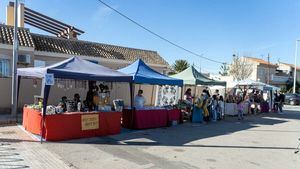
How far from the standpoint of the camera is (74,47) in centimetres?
2114

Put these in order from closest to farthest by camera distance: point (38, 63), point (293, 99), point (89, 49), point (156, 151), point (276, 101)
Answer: point (156, 151), point (38, 63), point (89, 49), point (276, 101), point (293, 99)

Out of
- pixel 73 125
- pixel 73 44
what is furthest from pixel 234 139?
pixel 73 44

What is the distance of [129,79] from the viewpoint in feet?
42.0

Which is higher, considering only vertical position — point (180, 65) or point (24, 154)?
point (180, 65)

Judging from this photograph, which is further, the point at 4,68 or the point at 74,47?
the point at 74,47

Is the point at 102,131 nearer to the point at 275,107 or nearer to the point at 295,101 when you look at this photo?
the point at 275,107

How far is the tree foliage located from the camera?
5616 centimetres

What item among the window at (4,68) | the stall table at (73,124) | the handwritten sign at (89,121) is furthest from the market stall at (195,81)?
the window at (4,68)

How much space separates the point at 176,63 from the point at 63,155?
151 feet

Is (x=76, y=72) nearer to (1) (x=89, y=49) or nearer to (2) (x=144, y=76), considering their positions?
(2) (x=144, y=76)

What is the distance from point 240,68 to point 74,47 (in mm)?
41498

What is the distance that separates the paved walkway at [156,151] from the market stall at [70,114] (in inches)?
16.3

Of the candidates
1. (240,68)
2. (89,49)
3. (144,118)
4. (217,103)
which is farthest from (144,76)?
(240,68)

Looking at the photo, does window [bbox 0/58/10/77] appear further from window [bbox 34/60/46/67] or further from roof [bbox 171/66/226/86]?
roof [bbox 171/66/226/86]
